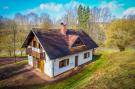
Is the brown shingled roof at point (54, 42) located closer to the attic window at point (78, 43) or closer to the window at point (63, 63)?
the attic window at point (78, 43)

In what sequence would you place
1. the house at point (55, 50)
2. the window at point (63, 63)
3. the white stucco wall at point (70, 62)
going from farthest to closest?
1. the window at point (63, 63)
2. the white stucco wall at point (70, 62)
3. the house at point (55, 50)

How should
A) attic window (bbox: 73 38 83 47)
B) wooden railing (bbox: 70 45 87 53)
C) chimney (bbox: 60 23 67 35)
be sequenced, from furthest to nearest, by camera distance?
chimney (bbox: 60 23 67 35) < attic window (bbox: 73 38 83 47) < wooden railing (bbox: 70 45 87 53)

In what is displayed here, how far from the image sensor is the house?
63.5ft

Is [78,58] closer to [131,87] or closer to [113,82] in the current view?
[113,82]

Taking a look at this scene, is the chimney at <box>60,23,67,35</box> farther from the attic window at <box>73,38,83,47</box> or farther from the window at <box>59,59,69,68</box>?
the window at <box>59,59,69,68</box>

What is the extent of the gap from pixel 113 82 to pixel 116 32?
26.1m

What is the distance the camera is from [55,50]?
65.2 feet

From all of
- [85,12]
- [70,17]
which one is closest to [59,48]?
[85,12]

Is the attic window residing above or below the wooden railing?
above

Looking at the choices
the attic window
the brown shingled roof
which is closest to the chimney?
the brown shingled roof

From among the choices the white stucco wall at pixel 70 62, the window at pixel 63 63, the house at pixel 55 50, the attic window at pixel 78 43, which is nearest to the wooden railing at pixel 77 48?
the house at pixel 55 50

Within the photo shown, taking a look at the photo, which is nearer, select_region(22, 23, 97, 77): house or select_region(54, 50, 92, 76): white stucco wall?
select_region(22, 23, 97, 77): house

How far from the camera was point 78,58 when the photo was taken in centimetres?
2397

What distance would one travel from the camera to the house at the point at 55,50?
63.5 ft
